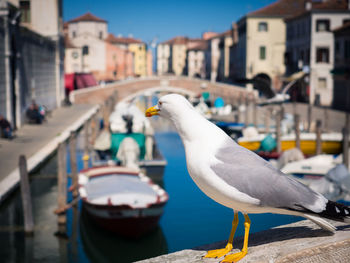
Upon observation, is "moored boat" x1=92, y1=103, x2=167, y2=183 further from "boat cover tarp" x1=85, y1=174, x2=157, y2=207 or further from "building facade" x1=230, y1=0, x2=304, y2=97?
"building facade" x1=230, y1=0, x2=304, y2=97

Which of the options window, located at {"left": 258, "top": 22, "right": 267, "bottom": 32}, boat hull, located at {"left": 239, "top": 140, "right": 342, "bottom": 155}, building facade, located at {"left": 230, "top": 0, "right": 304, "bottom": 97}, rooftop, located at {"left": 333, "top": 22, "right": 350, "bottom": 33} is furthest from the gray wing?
window, located at {"left": 258, "top": 22, "right": 267, "bottom": 32}

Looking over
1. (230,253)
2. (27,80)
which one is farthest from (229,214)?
(27,80)

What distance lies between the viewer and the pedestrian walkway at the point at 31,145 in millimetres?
11438

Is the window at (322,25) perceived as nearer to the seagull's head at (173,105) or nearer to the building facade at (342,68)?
the building facade at (342,68)

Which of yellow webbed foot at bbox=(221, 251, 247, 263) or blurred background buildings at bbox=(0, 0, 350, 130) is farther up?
blurred background buildings at bbox=(0, 0, 350, 130)

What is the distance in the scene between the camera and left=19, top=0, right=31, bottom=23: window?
3067cm

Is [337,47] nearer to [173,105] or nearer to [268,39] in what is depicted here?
[268,39]

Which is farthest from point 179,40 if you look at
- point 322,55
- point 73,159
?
point 73,159

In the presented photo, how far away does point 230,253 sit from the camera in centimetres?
263

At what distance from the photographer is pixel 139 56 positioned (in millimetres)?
89562

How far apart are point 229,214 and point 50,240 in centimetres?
361

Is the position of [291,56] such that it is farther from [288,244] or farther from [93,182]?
[288,244]

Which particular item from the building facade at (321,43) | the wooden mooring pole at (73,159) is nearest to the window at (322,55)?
the building facade at (321,43)

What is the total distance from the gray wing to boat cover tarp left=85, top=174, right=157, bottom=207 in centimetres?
692
